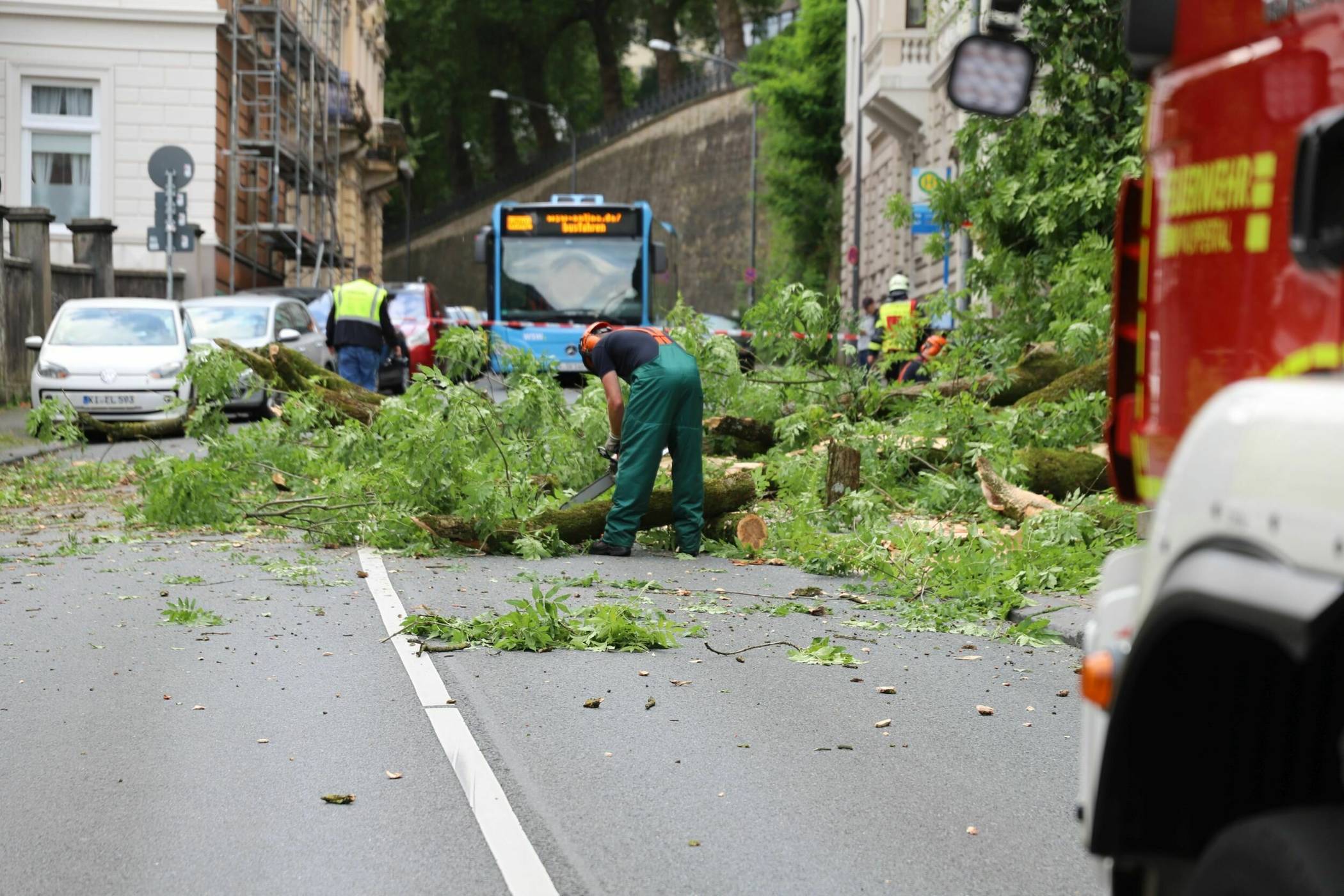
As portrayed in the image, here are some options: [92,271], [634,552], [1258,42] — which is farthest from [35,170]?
[1258,42]

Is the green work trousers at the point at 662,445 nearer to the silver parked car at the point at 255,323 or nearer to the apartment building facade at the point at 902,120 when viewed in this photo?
the silver parked car at the point at 255,323

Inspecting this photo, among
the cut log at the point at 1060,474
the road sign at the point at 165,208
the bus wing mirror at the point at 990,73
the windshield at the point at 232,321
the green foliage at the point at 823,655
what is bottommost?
the green foliage at the point at 823,655

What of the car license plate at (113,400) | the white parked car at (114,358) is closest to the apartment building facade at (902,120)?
the white parked car at (114,358)

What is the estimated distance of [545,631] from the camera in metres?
8.05

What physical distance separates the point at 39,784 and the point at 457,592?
13.6 ft

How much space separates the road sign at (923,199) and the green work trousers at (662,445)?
681 centimetres

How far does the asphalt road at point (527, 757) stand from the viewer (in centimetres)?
472

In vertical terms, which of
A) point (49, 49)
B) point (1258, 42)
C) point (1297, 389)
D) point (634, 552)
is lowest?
point (634, 552)

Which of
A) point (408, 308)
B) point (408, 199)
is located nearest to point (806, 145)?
point (408, 199)

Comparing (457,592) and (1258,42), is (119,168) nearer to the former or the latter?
(457,592)

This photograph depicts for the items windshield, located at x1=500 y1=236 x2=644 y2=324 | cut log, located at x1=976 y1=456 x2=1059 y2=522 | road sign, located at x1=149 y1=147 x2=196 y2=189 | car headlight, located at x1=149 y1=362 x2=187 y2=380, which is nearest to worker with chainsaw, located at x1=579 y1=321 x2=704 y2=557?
cut log, located at x1=976 y1=456 x2=1059 y2=522

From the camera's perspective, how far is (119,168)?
34.1 meters

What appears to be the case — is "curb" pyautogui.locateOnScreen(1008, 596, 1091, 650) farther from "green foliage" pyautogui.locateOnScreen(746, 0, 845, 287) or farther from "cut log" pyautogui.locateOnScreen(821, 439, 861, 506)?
"green foliage" pyautogui.locateOnScreen(746, 0, 845, 287)

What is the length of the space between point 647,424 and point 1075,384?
15.1 ft
